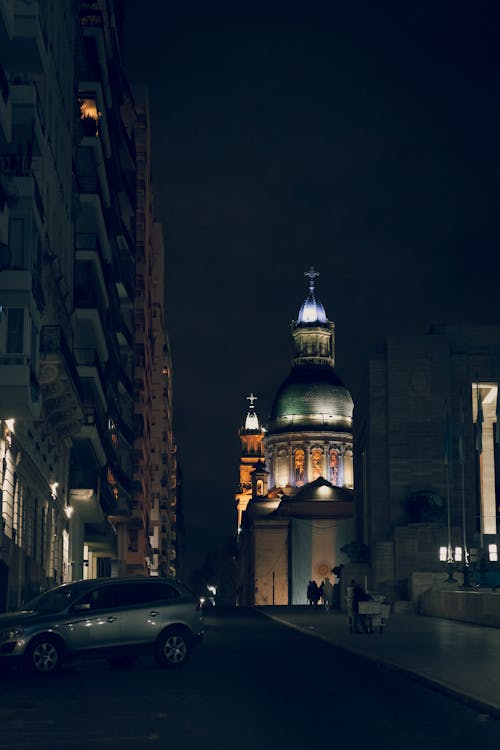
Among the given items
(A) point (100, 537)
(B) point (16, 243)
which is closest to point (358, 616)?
(B) point (16, 243)

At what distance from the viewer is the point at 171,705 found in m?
16.6

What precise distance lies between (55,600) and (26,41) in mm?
11728

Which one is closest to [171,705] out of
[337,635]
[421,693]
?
[421,693]

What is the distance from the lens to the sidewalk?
18.0m

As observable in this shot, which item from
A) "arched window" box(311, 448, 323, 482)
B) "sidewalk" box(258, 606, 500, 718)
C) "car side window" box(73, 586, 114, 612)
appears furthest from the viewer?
"arched window" box(311, 448, 323, 482)

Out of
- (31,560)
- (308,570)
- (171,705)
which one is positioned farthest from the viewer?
(308,570)

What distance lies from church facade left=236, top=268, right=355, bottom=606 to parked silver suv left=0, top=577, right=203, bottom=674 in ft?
404

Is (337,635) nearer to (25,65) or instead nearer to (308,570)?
(25,65)

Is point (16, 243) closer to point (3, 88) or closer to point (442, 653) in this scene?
point (3, 88)

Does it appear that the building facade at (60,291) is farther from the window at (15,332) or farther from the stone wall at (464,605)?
the stone wall at (464,605)

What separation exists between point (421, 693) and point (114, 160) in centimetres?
4217

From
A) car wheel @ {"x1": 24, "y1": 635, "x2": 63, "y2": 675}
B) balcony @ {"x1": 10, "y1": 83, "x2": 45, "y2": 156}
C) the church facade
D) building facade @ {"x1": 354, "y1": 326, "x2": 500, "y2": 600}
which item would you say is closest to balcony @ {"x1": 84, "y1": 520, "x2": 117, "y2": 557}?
building facade @ {"x1": 354, "y1": 326, "x2": 500, "y2": 600}

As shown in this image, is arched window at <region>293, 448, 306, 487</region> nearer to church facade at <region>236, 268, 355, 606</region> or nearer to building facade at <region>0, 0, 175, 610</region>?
church facade at <region>236, 268, 355, 606</region>

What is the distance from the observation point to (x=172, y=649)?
2373 centimetres
